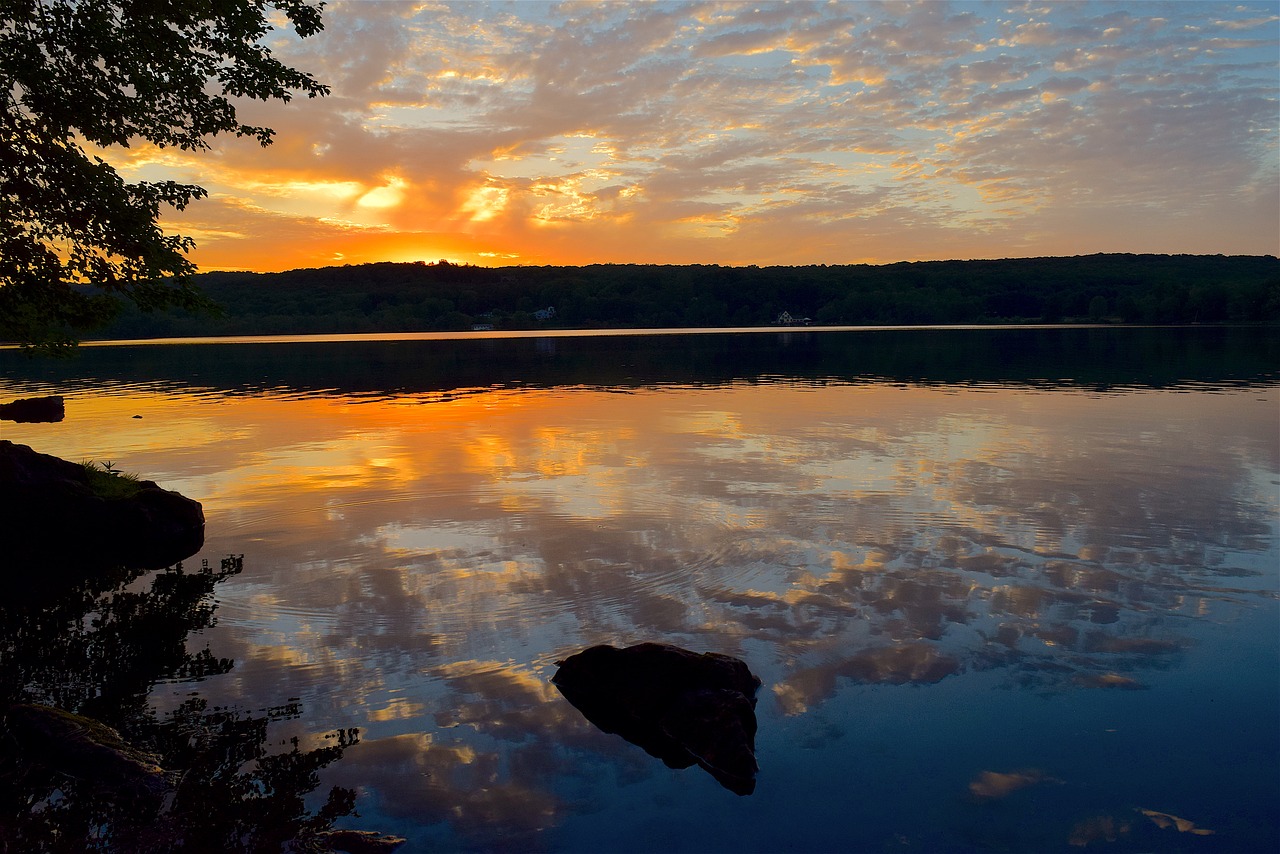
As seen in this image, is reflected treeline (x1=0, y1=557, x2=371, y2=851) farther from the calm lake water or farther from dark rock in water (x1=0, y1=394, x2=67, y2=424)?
dark rock in water (x1=0, y1=394, x2=67, y2=424)

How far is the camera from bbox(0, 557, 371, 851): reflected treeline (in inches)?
276

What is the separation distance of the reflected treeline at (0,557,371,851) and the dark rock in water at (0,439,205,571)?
14.7 ft

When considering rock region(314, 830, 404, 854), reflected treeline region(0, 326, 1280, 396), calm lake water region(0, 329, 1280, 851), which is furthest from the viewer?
reflected treeline region(0, 326, 1280, 396)

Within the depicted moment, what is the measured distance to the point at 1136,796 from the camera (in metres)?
7.72

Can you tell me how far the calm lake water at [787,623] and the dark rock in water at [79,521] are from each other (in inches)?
41.3

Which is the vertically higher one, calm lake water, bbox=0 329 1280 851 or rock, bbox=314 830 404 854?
calm lake water, bbox=0 329 1280 851

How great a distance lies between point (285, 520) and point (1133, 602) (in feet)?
52.8

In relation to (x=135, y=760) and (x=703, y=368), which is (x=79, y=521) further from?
(x=703, y=368)

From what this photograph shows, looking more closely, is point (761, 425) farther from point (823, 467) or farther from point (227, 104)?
point (227, 104)

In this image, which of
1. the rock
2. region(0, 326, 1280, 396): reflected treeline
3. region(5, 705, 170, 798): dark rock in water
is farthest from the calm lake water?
region(0, 326, 1280, 396): reflected treeline

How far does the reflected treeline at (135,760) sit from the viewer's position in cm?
700

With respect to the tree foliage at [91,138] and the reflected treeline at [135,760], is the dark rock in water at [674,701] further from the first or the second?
the tree foliage at [91,138]

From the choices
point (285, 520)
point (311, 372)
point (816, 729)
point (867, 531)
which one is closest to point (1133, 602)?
point (867, 531)

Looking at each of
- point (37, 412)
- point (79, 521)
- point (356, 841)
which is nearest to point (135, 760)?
point (356, 841)
